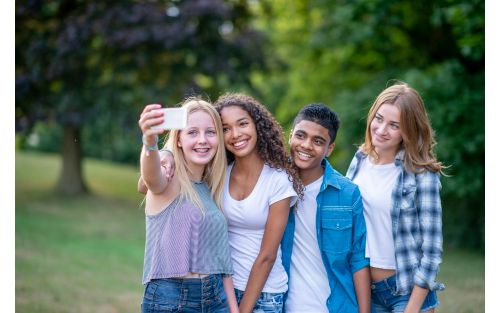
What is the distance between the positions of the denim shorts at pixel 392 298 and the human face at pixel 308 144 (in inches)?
31.7

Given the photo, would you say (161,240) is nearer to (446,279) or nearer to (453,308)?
(453,308)

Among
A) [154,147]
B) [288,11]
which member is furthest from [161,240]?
[288,11]

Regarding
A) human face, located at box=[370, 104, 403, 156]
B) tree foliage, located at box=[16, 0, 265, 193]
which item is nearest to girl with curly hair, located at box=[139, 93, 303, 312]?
human face, located at box=[370, 104, 403, 156]

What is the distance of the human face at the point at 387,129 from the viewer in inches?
136

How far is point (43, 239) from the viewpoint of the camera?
12.0 meters

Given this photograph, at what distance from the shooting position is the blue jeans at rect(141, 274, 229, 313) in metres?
2.93

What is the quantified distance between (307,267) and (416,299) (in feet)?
2.09

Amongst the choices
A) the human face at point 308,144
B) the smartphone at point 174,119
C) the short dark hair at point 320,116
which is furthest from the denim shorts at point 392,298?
the smartphone at point 174,119

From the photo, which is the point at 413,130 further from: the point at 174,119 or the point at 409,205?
the point at 174,119

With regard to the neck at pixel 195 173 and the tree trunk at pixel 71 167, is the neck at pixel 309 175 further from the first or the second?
the tree trunk at pixel 71 167

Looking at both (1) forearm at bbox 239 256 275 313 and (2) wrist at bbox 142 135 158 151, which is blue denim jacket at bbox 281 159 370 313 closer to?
(1) forearm at bbox 239 256 275 313

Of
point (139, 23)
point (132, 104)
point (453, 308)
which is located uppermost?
point (139, 23)
